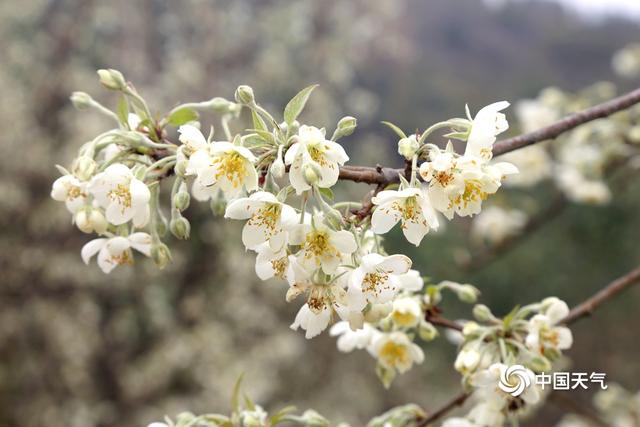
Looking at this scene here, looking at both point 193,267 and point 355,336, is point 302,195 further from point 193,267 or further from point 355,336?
point 193,267

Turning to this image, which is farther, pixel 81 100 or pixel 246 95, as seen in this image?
pixel 81 100

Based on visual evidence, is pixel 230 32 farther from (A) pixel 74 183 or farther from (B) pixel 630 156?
(A) pixel 74 183

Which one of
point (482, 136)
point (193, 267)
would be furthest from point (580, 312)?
point (193, 267)

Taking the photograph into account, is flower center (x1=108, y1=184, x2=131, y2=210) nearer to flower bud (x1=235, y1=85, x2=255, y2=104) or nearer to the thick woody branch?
flower bud (x1=235, y1=85, x2=255, y2=104)

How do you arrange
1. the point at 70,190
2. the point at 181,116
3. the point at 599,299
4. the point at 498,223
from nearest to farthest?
the point at 70,190
the point at 181,116
the point at 599,299
the point at 498,223

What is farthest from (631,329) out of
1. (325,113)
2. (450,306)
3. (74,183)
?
(74,183)

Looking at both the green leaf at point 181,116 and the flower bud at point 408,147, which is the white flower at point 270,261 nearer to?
the flower bud at point 408,147

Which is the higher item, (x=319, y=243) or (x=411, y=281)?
(x=319, y=243)

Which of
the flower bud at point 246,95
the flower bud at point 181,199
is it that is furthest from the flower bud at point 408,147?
the flower bud at point 181,199
